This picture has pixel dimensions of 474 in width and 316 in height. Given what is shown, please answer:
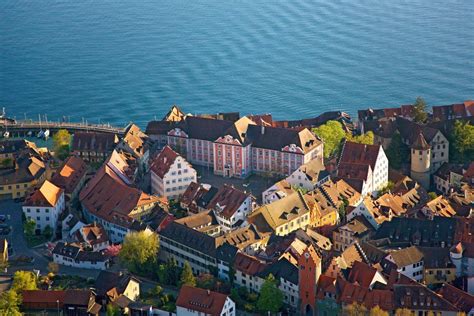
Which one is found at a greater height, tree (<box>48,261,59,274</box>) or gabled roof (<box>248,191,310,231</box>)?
gabled roof (<box>248,191,310,231</box>)

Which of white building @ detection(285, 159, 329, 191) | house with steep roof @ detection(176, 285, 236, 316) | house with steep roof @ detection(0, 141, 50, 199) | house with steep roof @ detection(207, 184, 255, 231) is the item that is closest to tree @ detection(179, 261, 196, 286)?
house with steep roof @ detection(176, 285, 236, 316)

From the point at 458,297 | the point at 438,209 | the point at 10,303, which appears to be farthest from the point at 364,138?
the point at 10,303

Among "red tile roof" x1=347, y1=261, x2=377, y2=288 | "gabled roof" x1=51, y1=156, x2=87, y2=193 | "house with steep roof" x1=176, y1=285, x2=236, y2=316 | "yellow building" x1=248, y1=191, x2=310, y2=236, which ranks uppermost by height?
"gabled roof" x1=51, y1=156, x2=87, y2=193

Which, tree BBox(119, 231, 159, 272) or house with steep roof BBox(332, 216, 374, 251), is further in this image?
house with steep roof BBox(332, 216, 374, 251)

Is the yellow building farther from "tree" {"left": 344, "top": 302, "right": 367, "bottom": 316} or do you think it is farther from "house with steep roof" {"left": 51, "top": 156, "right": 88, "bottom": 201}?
"house with steep roof" {"left": 51, "top": 156, "right": 88, "bottom": 201}

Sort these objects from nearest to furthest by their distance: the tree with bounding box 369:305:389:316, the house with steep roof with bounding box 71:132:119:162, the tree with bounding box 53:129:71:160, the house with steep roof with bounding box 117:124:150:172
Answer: the tree with bounding box 369:305:389:316
the house with steep roof with bounding box 117:124:150:172
the house with steep roof with bounding box 71:132:119:162
the tree with bounding box 53:129:71:160

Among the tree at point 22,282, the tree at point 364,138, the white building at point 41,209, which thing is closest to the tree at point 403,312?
the tree at point 22,282

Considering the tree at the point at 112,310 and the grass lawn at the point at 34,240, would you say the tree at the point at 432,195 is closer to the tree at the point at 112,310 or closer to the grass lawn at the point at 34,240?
the tree at the point at 112,310

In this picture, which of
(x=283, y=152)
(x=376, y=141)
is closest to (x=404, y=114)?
(x=376, y=141)
